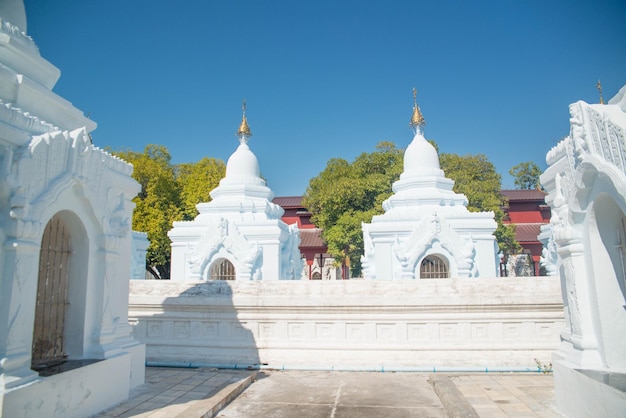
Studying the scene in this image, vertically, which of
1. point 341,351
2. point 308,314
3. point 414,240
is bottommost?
point 341,351

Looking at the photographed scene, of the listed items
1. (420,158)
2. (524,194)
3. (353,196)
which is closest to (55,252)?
(420,158)

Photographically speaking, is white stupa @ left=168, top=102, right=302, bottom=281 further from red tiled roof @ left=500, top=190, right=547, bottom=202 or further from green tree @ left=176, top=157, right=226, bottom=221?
red tiled roof @ left=500, top=190, right=547, bottom=202

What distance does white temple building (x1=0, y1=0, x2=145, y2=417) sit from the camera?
4707 mm

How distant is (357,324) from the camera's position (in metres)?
8.53

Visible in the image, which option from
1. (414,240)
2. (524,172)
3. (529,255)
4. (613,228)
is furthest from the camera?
(524,172)

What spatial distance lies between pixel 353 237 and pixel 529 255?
48.3ft

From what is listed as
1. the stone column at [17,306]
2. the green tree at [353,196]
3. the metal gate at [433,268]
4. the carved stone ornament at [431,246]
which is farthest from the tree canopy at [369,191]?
the stone column at [17,306]

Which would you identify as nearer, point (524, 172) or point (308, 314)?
point (308, 314)

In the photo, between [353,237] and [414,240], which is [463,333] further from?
[353,237]

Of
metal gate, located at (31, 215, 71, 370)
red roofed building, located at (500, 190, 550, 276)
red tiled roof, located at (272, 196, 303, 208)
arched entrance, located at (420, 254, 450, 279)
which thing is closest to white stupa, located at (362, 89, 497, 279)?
arched entrance, located at (420, 254, 450, 279)

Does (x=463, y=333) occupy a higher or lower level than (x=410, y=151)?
lower

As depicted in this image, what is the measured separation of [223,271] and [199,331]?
336 inches

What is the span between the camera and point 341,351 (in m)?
8.47

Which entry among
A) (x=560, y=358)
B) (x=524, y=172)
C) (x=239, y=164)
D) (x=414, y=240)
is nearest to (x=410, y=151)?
(x=414, y=240)
